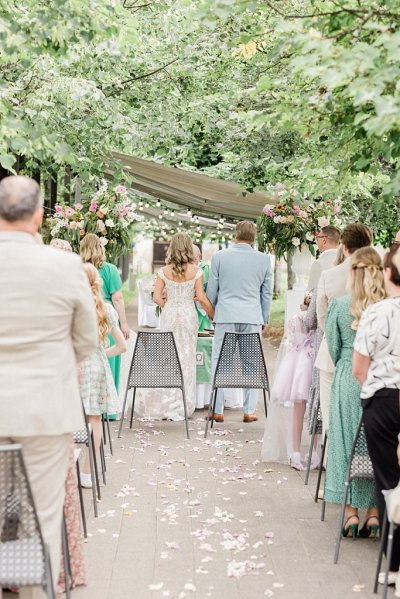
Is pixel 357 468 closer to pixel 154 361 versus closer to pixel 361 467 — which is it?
pixel 361 467

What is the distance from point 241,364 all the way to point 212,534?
3.36 m

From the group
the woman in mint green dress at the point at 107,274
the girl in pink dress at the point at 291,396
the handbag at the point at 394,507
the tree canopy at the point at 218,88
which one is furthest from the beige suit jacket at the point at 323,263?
the handbag at the point at 394,507

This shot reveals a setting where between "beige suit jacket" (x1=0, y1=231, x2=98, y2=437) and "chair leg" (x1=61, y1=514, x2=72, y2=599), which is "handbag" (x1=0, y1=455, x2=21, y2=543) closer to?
"beige suit jacket" (x1=0, y1=231, x2=98, y2=437)

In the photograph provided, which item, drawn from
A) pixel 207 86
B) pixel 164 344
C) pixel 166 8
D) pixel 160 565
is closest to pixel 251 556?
pixel 160 565

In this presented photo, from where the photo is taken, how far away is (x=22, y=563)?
12.1 feet

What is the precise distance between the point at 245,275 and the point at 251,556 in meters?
4.46

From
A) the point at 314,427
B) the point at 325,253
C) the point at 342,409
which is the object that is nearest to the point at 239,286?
the point at 325,253

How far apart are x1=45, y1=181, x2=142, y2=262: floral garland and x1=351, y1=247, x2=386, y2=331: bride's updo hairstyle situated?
6.57m

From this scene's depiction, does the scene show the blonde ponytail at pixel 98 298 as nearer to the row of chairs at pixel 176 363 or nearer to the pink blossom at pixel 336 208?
the row of chairs at pixel 176 363

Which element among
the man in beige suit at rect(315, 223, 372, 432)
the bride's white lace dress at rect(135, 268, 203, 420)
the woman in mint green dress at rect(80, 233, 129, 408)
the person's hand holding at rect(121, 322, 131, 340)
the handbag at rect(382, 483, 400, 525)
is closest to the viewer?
the handbag at rect(382, 483, 400, 525)

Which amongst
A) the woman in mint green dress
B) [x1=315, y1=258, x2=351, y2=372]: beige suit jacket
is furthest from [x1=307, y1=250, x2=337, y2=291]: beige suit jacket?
the woman in mint green dress

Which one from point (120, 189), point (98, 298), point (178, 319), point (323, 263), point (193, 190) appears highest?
point (193, 190)

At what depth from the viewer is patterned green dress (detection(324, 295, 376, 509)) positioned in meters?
5.85

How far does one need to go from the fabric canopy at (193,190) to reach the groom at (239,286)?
144 inches
